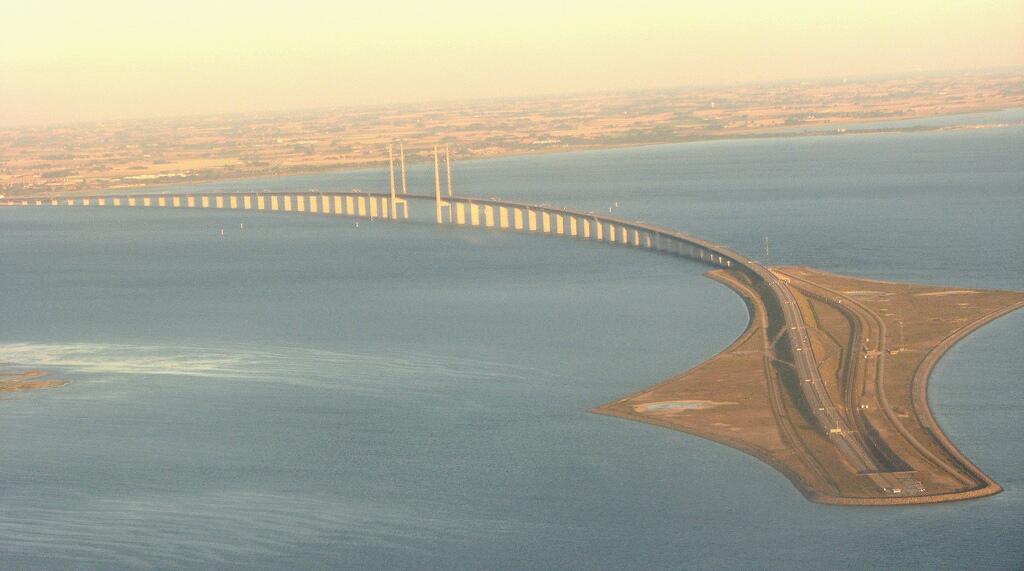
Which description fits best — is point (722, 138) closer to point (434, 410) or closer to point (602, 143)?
point (602, 143)

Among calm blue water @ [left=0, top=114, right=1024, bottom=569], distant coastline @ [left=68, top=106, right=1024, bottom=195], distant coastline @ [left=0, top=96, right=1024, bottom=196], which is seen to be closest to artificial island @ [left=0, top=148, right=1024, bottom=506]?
calm blue water @ [left=0, top=114, right=1024, bottom=569]

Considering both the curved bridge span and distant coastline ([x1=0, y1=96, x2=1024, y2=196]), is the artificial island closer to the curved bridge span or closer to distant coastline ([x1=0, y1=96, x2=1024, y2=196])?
the curved bridge span

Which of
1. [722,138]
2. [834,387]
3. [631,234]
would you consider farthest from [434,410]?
→ [722,138]

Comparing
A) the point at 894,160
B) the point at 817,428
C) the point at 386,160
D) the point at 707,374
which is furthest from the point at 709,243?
the point at 386,160

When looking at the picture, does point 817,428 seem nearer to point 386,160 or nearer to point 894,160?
point 894,160

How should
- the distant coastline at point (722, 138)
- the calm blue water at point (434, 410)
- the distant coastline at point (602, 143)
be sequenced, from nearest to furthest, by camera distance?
the calm blue water at point (434, 410), the distant coastline at point (602, 143), the distant coastline at point (722, 138)

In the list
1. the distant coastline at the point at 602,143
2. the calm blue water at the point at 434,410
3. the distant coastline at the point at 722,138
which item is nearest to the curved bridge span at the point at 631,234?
the calm blue water at the point at 434,410

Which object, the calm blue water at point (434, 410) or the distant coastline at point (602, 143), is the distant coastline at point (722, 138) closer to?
the distant coastline at point (602, 143)
